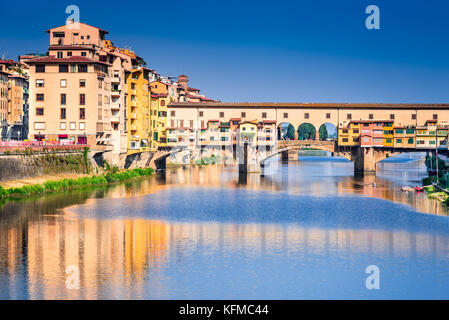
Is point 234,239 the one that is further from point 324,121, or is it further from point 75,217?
point 324,121

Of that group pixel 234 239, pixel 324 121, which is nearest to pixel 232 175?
pixel 324 121

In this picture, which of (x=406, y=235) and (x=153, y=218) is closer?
(x=406, y=235)

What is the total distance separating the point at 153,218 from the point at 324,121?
5613cm

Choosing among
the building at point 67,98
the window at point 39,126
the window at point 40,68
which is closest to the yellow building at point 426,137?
the building at point 67,98

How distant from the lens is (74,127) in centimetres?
7112

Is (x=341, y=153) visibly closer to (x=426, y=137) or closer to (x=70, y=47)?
(x=426, y=137)

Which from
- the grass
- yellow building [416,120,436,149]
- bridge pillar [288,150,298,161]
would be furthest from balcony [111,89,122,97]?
bridge pillar [288,150,298,161]

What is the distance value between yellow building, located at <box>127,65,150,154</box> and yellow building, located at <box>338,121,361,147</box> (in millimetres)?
28805

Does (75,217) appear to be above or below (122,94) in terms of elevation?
below

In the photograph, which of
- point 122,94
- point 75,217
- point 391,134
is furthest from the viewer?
point 391,134

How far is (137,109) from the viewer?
82.4m

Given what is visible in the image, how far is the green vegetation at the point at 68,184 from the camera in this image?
5228cm

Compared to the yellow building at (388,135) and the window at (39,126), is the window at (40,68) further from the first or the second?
the yellow building at (388,135)

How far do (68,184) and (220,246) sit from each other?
29818mm
